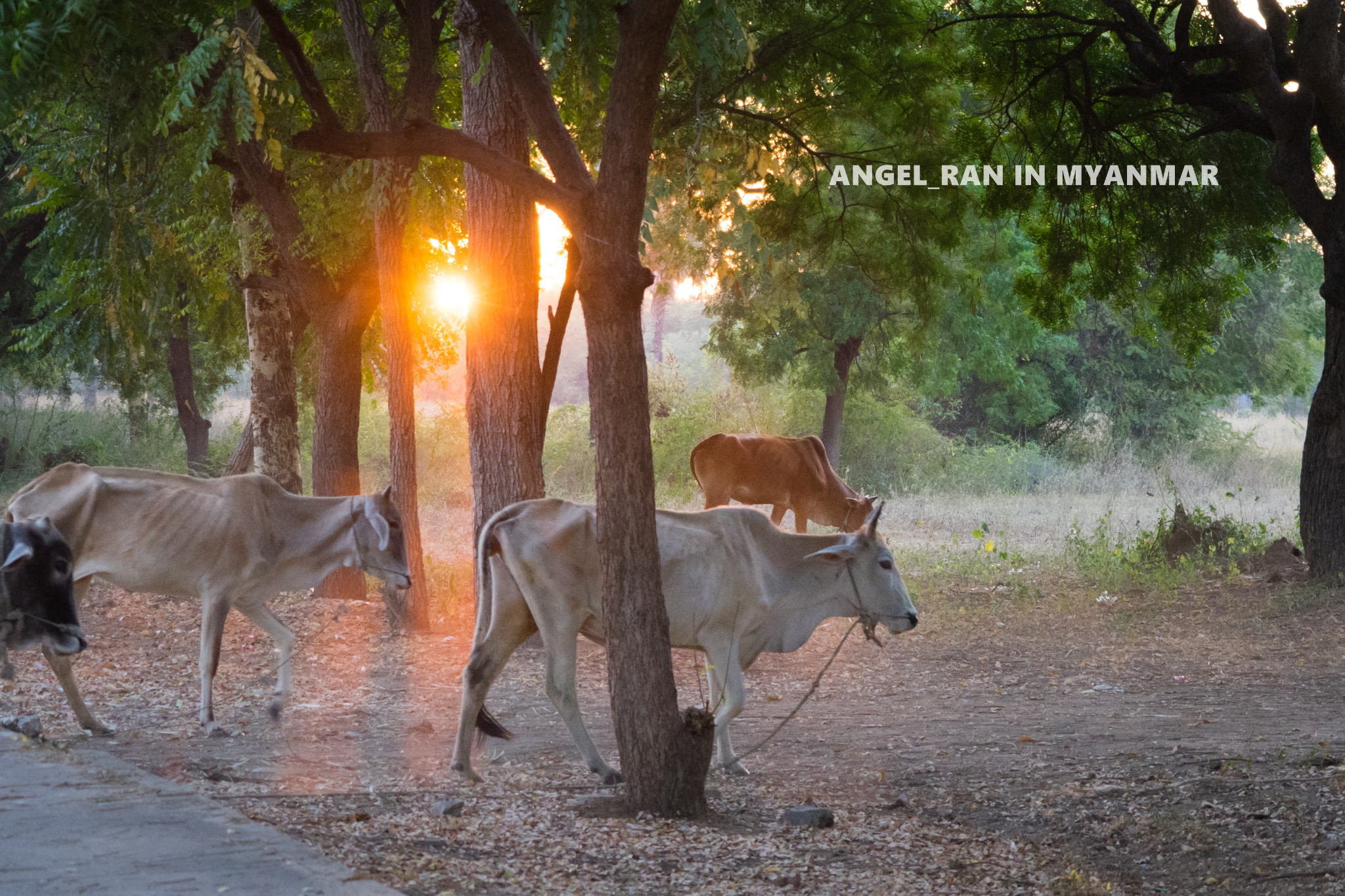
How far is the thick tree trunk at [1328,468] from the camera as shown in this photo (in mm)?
12422

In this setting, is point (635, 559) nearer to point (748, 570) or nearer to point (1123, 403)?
point (748, 570)

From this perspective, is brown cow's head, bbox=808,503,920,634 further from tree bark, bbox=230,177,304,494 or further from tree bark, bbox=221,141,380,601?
tree bark, bbox=230,177,304,494

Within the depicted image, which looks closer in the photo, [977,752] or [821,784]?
[821,784]

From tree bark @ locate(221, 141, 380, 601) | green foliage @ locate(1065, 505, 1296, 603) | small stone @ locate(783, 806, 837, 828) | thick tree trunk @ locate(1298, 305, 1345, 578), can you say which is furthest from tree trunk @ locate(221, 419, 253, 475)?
thick tree trunk @ locate(1298, 305, 1345, 578)

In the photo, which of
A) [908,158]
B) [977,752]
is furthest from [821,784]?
[908,158]

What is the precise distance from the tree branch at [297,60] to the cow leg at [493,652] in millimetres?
2716

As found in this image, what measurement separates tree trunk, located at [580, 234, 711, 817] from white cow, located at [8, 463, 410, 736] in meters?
3.21

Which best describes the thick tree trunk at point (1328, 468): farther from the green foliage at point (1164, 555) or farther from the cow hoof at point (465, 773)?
the cow hoof at point (465, 773)

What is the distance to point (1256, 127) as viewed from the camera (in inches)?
473

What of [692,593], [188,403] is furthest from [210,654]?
[188,403]

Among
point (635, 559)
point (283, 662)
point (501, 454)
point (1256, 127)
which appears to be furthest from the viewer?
point (1256, 127)

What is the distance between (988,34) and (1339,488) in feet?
19.7

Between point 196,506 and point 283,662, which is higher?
point 196,506

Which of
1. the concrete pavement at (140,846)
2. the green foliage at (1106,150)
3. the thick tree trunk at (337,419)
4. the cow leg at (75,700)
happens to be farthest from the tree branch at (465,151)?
the green foliage at (1106,150)
